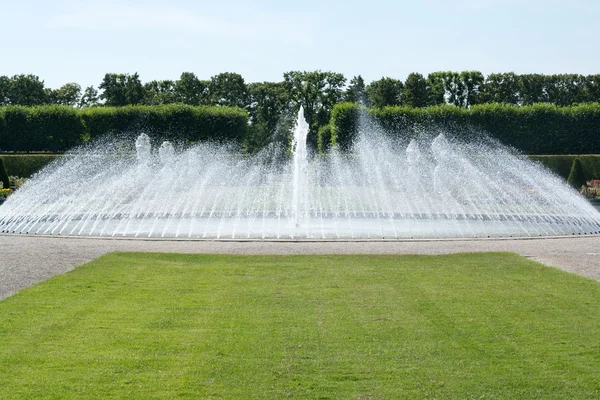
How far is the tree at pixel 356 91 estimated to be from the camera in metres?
68.1

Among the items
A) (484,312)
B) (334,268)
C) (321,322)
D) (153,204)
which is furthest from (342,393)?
(153,204)

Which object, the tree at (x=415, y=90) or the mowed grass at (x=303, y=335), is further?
the tree at (x=415, y=90)

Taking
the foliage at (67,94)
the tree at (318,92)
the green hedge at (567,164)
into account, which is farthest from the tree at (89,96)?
the green hedge at (567,164)

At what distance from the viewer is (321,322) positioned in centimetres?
818

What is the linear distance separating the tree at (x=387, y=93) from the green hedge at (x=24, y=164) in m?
32.8

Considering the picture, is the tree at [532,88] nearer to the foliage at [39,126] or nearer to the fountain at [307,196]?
the fountain at [307,196]

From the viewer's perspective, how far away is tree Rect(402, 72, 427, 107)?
211ft

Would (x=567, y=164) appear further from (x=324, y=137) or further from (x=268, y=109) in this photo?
(x=268, y=109)

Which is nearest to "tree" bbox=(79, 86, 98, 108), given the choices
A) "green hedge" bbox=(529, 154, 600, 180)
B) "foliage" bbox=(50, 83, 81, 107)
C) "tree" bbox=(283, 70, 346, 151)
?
"foliage" bbox=(50, 83, 81, 107)

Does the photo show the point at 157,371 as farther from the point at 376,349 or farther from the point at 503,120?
the point at 503,120

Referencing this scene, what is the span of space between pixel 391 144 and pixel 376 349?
141ft

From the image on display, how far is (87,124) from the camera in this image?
5156 centimetres

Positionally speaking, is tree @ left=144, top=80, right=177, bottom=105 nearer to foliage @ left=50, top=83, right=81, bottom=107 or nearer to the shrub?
foliage @ left=50, top=83, right=81, bottom=107

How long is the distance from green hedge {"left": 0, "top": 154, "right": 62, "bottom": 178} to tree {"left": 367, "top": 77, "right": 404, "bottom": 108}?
32.8 meters
